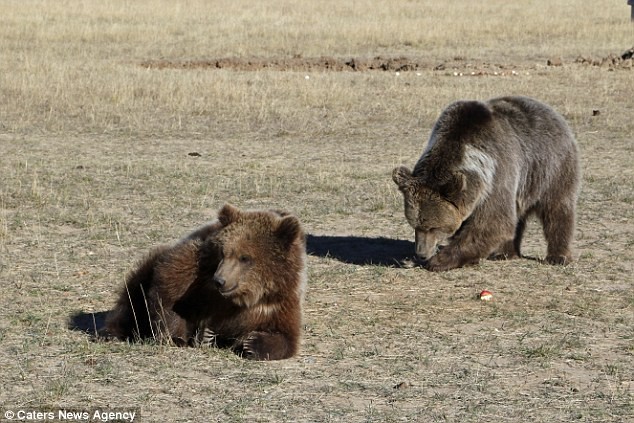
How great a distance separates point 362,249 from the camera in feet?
34.4

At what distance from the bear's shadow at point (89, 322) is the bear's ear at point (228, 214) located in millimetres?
1222

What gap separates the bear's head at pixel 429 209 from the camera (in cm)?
946

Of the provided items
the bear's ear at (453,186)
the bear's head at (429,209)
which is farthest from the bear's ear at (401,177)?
the bear's ear at (453,186)

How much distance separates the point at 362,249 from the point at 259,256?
391 centimetres

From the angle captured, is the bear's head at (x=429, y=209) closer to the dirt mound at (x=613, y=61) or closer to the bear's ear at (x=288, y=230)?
the bear's ear at (x=288, y=230)

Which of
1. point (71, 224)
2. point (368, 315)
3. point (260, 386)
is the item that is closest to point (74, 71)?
point (71, 224)

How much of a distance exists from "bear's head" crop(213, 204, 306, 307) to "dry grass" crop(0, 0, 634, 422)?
18.5 inches

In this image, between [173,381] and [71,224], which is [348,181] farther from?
[173,381]

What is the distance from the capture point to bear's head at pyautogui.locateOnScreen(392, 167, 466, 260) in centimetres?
946

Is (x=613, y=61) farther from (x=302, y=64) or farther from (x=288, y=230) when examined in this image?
(x=288, y=230)

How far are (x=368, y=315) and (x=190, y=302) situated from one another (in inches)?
67.9

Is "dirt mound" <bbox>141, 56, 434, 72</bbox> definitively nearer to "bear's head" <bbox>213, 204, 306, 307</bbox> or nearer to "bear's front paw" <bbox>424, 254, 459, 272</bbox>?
"bear's front paw" <bbox>424, 254, 459, 272</bbox>

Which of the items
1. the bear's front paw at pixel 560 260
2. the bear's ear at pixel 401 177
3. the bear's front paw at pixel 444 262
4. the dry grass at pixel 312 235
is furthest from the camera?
the bear's front paw at pixel 560 260

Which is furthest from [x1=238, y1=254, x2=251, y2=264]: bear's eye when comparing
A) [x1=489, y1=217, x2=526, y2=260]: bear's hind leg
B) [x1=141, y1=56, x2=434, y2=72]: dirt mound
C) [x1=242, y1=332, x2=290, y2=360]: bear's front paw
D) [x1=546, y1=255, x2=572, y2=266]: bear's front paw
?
[x1=141, y1=56, x2=434, y2=72]: dirt mound
